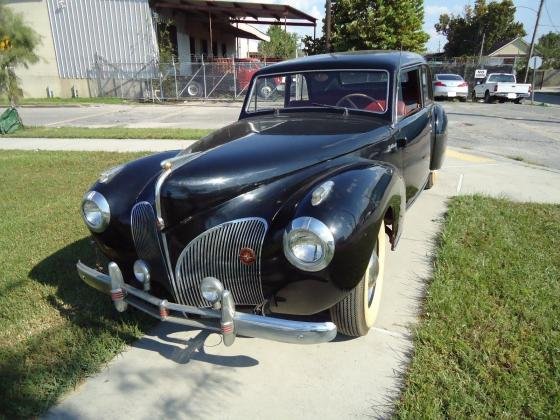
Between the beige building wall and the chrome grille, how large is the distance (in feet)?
75.9

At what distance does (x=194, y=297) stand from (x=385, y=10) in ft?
79.6

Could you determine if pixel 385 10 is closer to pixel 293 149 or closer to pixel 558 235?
pixel 558 235

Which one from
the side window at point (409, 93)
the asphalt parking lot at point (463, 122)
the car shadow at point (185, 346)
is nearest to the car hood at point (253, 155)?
the side window at point (409, 93)

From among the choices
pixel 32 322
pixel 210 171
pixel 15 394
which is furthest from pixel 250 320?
pixel 32 322

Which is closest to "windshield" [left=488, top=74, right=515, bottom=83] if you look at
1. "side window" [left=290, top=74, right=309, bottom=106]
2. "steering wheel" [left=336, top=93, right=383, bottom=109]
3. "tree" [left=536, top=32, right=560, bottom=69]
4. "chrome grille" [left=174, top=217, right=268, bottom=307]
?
"side window" [left=290, top=74, right=309, bottom=106]

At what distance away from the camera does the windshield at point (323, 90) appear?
348 centimetres

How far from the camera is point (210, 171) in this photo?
235 centimetres

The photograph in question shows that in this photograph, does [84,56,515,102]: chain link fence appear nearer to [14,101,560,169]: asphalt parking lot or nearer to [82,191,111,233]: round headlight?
[14,101,560,169]: asphalt parking lot

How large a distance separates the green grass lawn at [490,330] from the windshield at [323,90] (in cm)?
146

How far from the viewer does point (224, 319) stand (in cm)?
205

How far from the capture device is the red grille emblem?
85.1 inches

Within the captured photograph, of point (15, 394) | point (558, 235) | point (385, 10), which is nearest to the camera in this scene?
point (15, 394)

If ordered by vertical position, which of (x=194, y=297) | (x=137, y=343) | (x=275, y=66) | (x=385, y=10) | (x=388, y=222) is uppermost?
(x=385, y=10)

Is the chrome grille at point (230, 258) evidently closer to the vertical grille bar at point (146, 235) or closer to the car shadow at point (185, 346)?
the vertical grille bar at point (146, 235)
